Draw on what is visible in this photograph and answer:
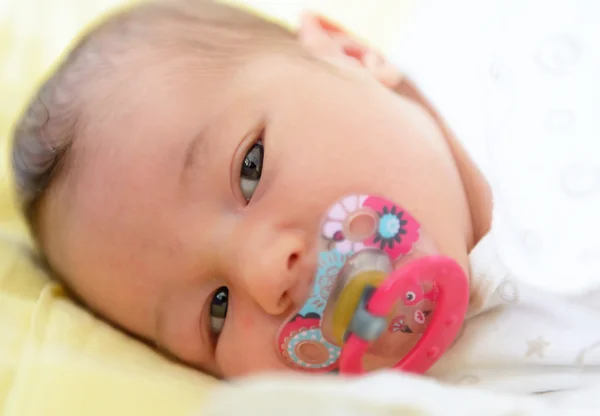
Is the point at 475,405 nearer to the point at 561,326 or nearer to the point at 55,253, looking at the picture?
the point at 561,326

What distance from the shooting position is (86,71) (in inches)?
31.2

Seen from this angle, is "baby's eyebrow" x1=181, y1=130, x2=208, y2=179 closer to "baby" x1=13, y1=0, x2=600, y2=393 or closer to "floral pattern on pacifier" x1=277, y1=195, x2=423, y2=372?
"baby" x1=13, y1=0, x2=600, y2=393

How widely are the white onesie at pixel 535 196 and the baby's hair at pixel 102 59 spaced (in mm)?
318

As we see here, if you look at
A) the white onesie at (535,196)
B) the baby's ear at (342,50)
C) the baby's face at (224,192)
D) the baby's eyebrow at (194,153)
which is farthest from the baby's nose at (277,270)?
the baby's ear at (342,50)

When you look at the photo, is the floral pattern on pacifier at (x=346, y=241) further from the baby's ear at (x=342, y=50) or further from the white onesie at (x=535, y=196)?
the baby's ear at (x=342, y=50)

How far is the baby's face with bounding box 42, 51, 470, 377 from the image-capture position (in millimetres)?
721

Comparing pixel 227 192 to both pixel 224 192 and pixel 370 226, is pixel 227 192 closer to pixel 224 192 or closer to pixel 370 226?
pixel 224 192

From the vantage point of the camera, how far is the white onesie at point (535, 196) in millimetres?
762

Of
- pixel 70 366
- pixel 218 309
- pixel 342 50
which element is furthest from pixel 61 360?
pixel 342 50

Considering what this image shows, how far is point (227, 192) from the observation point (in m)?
0.73

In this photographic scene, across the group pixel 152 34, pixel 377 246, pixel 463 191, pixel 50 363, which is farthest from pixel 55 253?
pixel 463 191

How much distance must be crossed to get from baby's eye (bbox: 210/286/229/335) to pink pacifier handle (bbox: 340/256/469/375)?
0.17 metres

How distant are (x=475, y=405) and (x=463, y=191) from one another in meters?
0.41

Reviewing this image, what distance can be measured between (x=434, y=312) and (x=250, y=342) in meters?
0.21
